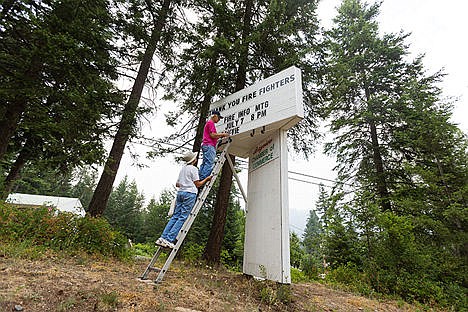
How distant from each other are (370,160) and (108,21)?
13.5 meters

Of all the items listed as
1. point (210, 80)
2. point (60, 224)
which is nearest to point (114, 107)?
point (210, 80)

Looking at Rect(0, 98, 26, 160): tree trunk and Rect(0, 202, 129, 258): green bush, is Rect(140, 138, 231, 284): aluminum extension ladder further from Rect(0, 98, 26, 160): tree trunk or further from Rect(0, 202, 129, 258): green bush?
Rect(0, 98, 26, 160): tree trunk

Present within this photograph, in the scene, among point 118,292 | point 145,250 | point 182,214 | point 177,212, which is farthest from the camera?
point 145,250

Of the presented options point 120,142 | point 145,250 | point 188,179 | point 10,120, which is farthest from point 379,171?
point 145,250

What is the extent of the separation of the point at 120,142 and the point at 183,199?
4.50 metres

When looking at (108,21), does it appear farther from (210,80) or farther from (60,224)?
(60,224)

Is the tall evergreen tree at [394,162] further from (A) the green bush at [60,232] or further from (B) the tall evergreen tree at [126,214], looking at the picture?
(B) the tall evergreen tree at [126,214]

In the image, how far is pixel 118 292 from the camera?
278cm

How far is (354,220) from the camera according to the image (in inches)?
344

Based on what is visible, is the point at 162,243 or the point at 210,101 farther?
the point at 210,101

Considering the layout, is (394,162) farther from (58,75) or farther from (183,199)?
(58,75)

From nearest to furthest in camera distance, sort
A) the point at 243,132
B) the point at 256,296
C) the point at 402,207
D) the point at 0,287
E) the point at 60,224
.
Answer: the point at 0,287
the point at 256,296
the point at 243,132
the point at 60,224
the point at 402,207

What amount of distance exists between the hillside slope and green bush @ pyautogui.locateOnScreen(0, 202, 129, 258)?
0.83 metres

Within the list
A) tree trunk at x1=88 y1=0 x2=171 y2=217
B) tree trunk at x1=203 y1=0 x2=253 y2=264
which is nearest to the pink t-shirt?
tree trunk at x1=203 y1=0 x2=253 y2=264
